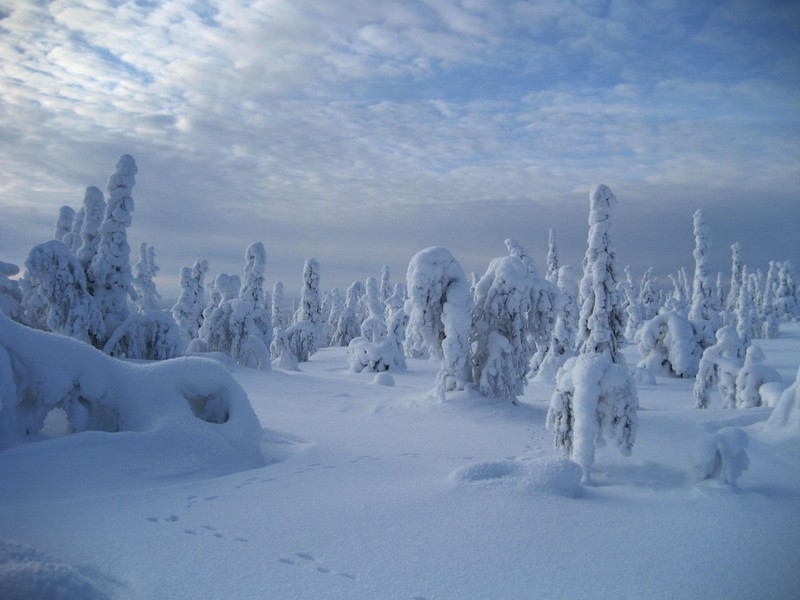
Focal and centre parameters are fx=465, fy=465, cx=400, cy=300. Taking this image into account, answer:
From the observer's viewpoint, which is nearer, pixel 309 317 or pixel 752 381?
pixel 752 381

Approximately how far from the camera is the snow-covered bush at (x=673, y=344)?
2727 centimetres

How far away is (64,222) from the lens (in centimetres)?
2617

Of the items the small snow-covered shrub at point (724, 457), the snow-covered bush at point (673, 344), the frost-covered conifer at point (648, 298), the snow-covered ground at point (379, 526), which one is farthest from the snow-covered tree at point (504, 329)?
the frost-covered conifer at point (648, 298)

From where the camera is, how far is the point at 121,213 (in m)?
18.3

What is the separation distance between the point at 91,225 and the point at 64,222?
→ 9475mm

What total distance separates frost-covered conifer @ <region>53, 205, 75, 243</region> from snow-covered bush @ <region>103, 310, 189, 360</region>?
12.0 meters

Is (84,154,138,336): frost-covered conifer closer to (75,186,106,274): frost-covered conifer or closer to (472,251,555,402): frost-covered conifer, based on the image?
(75,186,106,274): frost-covered conifer

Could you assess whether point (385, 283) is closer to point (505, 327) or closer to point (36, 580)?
point (505, 327)

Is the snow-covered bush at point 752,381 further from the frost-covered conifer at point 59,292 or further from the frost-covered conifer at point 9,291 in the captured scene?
the frost-covered conifer at point 59,292

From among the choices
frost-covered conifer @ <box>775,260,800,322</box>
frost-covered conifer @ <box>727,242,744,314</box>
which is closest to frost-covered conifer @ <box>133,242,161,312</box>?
frost-covered conifer @ <box>727,242,744,314</box>

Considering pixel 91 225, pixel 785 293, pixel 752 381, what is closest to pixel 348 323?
pixel 91 225

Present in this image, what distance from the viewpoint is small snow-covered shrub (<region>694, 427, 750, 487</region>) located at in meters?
5.97

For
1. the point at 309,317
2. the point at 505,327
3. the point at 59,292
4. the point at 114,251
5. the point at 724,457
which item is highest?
the point at 114,251

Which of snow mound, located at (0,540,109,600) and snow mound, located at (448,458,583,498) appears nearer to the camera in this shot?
snow mound, located at (0,540,109,600)
